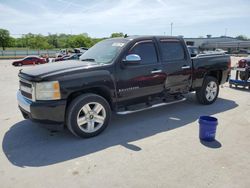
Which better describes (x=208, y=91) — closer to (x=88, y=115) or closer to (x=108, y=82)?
(x=108, y=82)

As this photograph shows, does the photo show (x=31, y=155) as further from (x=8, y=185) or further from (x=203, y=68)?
(x=203, y=68)

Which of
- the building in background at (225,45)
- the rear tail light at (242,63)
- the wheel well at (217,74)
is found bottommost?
the wheel well at (217,74)

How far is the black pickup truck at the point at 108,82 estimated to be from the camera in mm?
3805

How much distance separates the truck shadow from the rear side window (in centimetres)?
144

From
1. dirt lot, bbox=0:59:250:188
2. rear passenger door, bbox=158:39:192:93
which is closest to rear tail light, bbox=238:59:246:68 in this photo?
dirt lot, bbox=0:59:250:188

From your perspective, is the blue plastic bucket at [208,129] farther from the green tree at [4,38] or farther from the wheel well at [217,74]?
the green tree at [4,38]

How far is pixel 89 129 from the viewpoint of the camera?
13.8 feet

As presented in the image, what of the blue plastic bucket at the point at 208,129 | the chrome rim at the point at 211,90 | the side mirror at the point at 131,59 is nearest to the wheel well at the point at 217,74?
the chrome rim at the point at 211,90

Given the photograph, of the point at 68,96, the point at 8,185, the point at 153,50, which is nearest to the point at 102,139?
the point at 68,96

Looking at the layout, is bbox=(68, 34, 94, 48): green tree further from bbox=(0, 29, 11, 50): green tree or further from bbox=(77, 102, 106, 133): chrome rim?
bbox=(77, 102, 106, 133): chrome rim

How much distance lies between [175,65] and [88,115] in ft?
8.28

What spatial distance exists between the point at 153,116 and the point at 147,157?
2087mm

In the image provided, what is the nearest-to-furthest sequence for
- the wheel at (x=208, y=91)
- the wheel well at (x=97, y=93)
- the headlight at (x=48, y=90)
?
1. the headlight at (x=48, y=90)
2. the wheel well at (x=97, y=93)
3. the wheel at (x=208, y=91)

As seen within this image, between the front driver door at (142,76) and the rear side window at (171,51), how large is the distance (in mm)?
282
